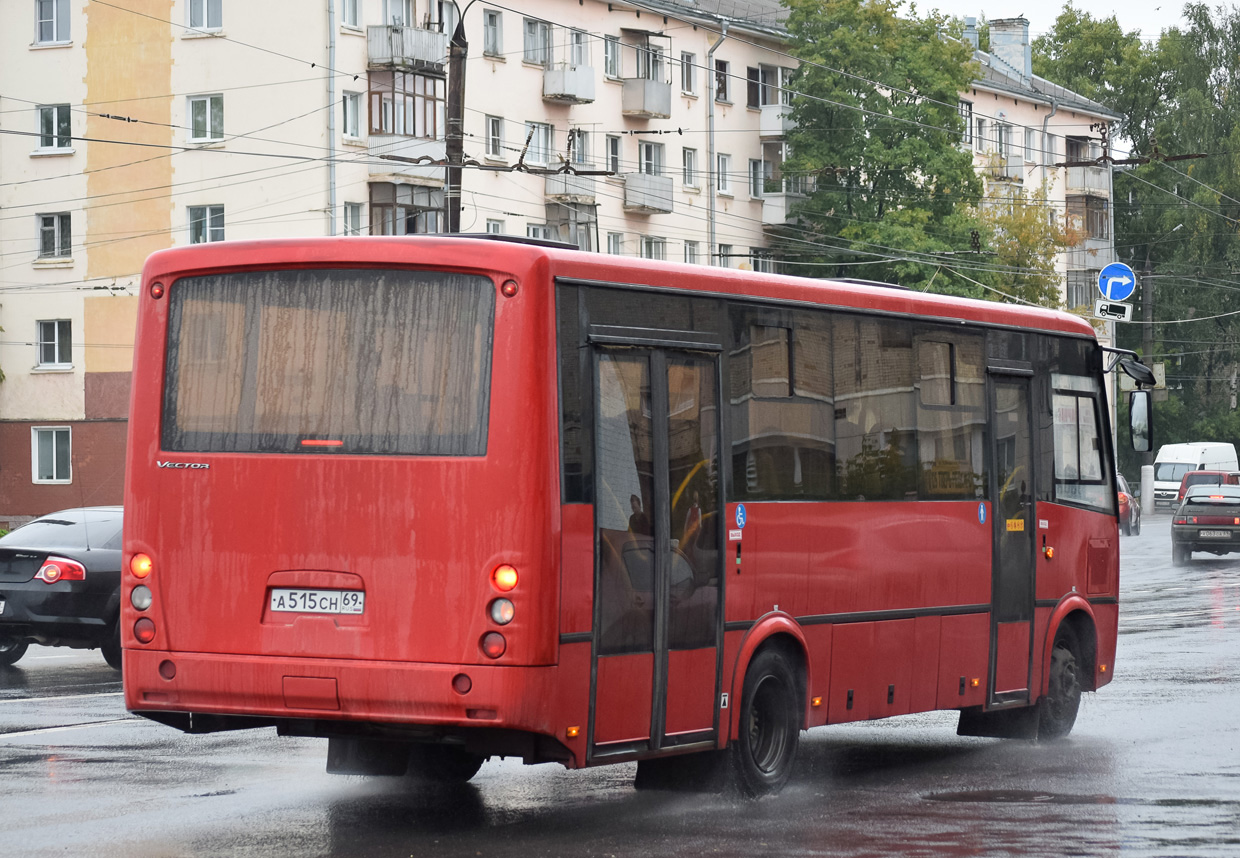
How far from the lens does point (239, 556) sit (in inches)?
368

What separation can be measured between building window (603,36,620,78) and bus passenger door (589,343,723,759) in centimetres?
5382

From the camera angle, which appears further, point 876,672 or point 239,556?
point 876,672

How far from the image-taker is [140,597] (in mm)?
9578

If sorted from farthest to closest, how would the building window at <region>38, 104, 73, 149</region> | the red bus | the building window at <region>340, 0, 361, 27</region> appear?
1. the building window at <region>38, 104, 73, 149</region>
2. the building window at <region>340, 0, 361, 27</region>
3. the red bus

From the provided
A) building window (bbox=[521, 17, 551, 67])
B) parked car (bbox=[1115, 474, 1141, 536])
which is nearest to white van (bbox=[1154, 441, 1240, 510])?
parked car (bbox=[1115, 474, 1141, 536])

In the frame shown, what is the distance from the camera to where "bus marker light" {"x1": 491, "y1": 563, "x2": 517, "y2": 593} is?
29.1 ft

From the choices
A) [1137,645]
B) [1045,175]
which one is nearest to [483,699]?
[1137,645]

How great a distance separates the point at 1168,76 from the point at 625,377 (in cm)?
8884

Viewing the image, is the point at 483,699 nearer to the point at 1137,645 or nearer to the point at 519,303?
the point at 519,303

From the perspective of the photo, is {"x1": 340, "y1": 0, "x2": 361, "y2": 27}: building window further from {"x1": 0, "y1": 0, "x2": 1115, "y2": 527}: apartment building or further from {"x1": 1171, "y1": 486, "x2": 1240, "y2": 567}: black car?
{"x1": 1171, "y1": 486, "x2": 1240, "y2": 567}: black car

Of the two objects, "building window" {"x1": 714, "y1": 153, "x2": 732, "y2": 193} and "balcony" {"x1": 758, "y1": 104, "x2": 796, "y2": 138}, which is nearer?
"building window" {"x1": 714, "y1": 153, "x2": 732, "y2": 193}

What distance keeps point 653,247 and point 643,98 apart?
466cm

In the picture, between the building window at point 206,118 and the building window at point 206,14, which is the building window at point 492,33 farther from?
the building window at point 206,118

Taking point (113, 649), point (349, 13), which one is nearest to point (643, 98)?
point (349, 13)
